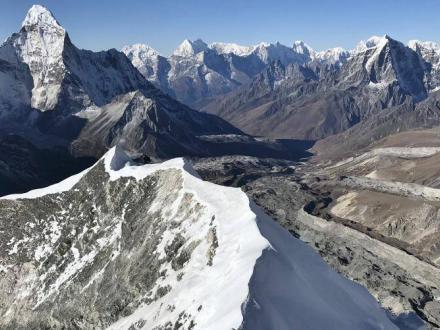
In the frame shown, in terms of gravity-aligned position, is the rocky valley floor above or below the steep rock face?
below

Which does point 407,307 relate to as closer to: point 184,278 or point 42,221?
point 184,278

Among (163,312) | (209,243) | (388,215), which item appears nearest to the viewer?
(163,312)

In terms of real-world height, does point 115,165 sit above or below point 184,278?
above

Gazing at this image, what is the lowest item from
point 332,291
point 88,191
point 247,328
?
point 332,291

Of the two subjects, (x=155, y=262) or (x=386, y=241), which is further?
(x=386, y=241)

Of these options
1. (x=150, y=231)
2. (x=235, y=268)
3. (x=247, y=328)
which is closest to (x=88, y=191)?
(x=150, y=231)

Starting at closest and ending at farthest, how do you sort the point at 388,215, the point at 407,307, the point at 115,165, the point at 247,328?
the point at 247,328, the point at 115,165, the point at 407,307, the point at 388,215

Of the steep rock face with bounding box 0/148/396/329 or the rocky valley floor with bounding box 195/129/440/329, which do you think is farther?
the rocky valley floor with bounding box 195/129/440/329

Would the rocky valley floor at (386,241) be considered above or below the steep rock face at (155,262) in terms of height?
below
